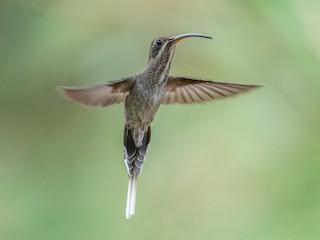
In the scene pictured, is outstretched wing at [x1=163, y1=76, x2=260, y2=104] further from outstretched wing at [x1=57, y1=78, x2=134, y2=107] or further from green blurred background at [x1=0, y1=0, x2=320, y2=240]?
green blurred background at [x1=0, y1=0, x2=320, y2=240]

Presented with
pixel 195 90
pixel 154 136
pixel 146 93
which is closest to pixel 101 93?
pixel 146 93

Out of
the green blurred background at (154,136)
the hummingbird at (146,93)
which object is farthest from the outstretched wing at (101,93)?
the green blurred background at (154,136)

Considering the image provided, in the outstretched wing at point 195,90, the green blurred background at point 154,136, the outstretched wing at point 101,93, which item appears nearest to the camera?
the outstretched wing at point 101,93

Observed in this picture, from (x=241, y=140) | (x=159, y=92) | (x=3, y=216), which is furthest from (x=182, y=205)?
(x=159, y=92)

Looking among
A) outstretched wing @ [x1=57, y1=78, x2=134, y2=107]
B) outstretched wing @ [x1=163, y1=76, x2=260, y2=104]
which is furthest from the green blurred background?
outstretched wing @ [x1=57, y1=78, x2=134, y2=107]

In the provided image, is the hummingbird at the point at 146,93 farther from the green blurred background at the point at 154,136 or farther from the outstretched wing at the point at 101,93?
the green blurred background at the point at 154,136
